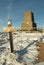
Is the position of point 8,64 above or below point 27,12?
below

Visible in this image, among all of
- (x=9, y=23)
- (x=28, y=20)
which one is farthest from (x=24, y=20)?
(x=9, y=23)

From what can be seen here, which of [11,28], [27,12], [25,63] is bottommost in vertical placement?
[25,63]

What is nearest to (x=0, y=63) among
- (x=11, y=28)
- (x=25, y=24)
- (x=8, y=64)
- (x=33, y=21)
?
(x=8, y=64)

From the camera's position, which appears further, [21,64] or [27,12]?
[27,12]

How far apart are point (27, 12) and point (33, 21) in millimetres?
7547

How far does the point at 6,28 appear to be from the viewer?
9.15 meters

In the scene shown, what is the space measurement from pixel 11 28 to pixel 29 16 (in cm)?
8916

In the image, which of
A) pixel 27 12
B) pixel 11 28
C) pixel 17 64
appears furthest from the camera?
pixel 27 12

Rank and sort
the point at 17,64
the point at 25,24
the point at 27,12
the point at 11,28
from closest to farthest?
the point at 17,64
the point at 11,28
the point at 25,24
the point at 27,12

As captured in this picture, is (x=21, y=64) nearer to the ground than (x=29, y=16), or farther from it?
nearer to the ground

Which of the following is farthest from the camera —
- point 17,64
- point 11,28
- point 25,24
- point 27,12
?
point 27,12

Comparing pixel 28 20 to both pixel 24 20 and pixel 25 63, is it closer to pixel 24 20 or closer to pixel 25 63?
pixel 24 20

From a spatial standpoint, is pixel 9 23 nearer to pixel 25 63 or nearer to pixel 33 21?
pixel 25 63

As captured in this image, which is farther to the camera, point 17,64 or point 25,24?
point 25,24
